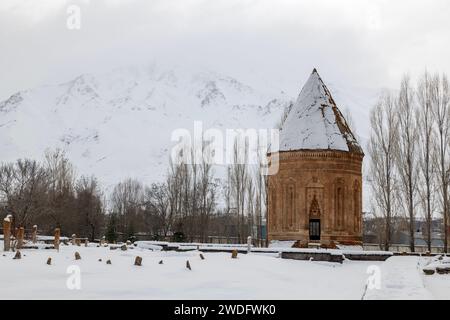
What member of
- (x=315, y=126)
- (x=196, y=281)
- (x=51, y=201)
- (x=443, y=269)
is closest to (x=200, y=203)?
(x=51, y=201)

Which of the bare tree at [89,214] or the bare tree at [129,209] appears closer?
the bare tree at [89,214]

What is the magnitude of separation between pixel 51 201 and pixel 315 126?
81.3 ft

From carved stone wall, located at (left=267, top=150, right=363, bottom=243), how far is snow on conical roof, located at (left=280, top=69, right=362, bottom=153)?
0.49m

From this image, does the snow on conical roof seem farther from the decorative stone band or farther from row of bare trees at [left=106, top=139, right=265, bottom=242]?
row of bare trees at [left=106, top=139, right=265, bottom=242]

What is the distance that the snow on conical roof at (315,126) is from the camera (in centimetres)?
3303

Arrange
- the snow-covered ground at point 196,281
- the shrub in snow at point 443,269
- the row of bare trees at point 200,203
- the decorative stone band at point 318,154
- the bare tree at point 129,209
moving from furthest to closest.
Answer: the bare tree at point 129,209 < the row of bare trees at point 200,203 < the decorative stone band at point 318,154 < the shrub in snow at point 443,269 < the snow-covered ground at point 196,281

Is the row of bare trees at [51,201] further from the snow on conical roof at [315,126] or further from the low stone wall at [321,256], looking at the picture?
the low stone wall at [321,256]

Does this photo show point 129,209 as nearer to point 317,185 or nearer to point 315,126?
point 315,126

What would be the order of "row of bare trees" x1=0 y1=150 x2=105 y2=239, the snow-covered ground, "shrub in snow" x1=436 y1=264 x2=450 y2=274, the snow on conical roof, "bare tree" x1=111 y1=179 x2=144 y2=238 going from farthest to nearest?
"bare tree" x1=111 y1=179 x2=144 y2=238
"row of bare trees" x1=0 y1=150 x2=105 y2=239
the snow on conical roof
"shrub in snow" x1=436 y1=264 x2=450 y2=274
the snow-covered ground

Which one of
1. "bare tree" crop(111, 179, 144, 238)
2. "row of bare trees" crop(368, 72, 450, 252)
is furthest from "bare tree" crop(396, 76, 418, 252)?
"bare tree" crop(111, 179, 144, 238)

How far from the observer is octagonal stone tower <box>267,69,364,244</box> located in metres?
32.2

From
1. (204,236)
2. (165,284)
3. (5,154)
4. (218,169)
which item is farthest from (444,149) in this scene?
(5,154)

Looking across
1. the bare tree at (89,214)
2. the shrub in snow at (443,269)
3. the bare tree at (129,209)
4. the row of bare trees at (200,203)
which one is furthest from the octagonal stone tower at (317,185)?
the bare tree at (89,214)
